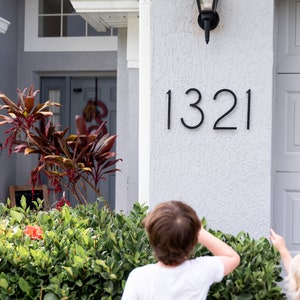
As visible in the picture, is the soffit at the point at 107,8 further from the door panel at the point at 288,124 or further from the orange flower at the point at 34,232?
the orange flower at the point at 34,232

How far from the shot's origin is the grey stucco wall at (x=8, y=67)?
10.0m

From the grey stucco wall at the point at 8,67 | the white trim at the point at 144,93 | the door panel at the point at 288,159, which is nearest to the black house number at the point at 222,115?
the white trim at the point at 144,93

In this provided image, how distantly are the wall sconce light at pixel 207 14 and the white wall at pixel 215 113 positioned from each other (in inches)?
3.1

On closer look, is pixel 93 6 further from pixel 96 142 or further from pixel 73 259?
pixel 73 259

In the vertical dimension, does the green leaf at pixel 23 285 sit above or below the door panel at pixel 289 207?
below

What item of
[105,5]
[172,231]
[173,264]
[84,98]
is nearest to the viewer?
[172,231]

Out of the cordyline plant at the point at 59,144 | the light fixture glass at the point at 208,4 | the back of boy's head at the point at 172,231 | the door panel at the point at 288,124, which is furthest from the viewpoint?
the cordyline plant at the point at 59,144

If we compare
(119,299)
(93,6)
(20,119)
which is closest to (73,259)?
(119,299)

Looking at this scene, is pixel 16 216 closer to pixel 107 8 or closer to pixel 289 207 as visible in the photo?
pixel 289 207

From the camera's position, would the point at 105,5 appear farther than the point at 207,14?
Yes

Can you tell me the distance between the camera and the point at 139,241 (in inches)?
152

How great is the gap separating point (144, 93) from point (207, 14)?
868 mm

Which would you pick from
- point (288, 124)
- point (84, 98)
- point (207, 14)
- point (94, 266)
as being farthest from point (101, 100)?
point (94, 266)

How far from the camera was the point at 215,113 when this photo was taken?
4.89m
